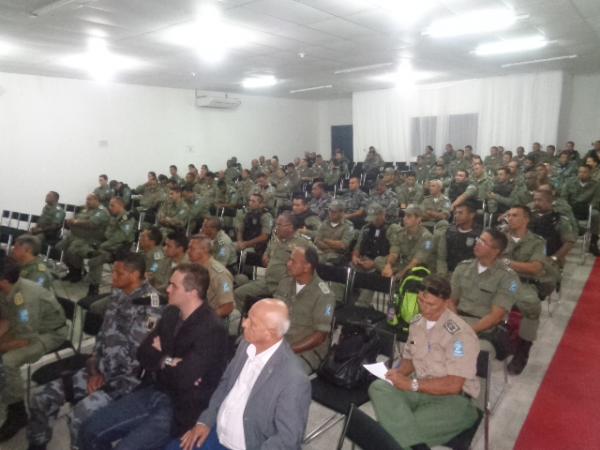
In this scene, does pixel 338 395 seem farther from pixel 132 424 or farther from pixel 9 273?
pixel 9 273

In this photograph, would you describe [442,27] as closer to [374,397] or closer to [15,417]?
[374,397]

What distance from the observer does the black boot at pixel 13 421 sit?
110 inches

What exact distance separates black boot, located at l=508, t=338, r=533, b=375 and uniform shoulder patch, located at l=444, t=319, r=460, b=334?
1.62 m

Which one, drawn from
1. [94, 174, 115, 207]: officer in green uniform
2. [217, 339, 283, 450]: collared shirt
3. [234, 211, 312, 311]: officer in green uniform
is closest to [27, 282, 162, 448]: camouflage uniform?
[217, 339, 283, 450]: collared shirt

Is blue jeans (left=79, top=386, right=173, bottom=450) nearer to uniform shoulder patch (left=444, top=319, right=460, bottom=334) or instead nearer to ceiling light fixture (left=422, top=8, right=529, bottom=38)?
uniform shoulder patch (left=444, top=319, right=460, bottom=334)

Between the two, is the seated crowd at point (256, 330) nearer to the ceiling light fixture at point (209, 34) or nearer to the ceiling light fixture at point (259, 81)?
the ceiling light fixture at point (209, 34)

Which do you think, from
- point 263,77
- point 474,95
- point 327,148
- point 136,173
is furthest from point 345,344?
point 327,148

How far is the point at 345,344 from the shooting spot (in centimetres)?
277

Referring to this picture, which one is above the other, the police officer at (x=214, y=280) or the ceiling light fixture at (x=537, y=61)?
the ceiling light fixture at (x=537, y=61)

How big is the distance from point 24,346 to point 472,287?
3.26 metres

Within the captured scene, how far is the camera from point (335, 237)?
5.29 m

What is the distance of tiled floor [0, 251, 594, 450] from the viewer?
2.74m

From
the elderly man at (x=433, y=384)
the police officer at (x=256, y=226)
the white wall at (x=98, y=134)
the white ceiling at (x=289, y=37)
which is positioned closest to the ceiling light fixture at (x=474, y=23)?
the white ceiling at (x=289, y=37)

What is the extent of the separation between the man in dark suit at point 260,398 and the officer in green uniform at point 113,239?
392cm
